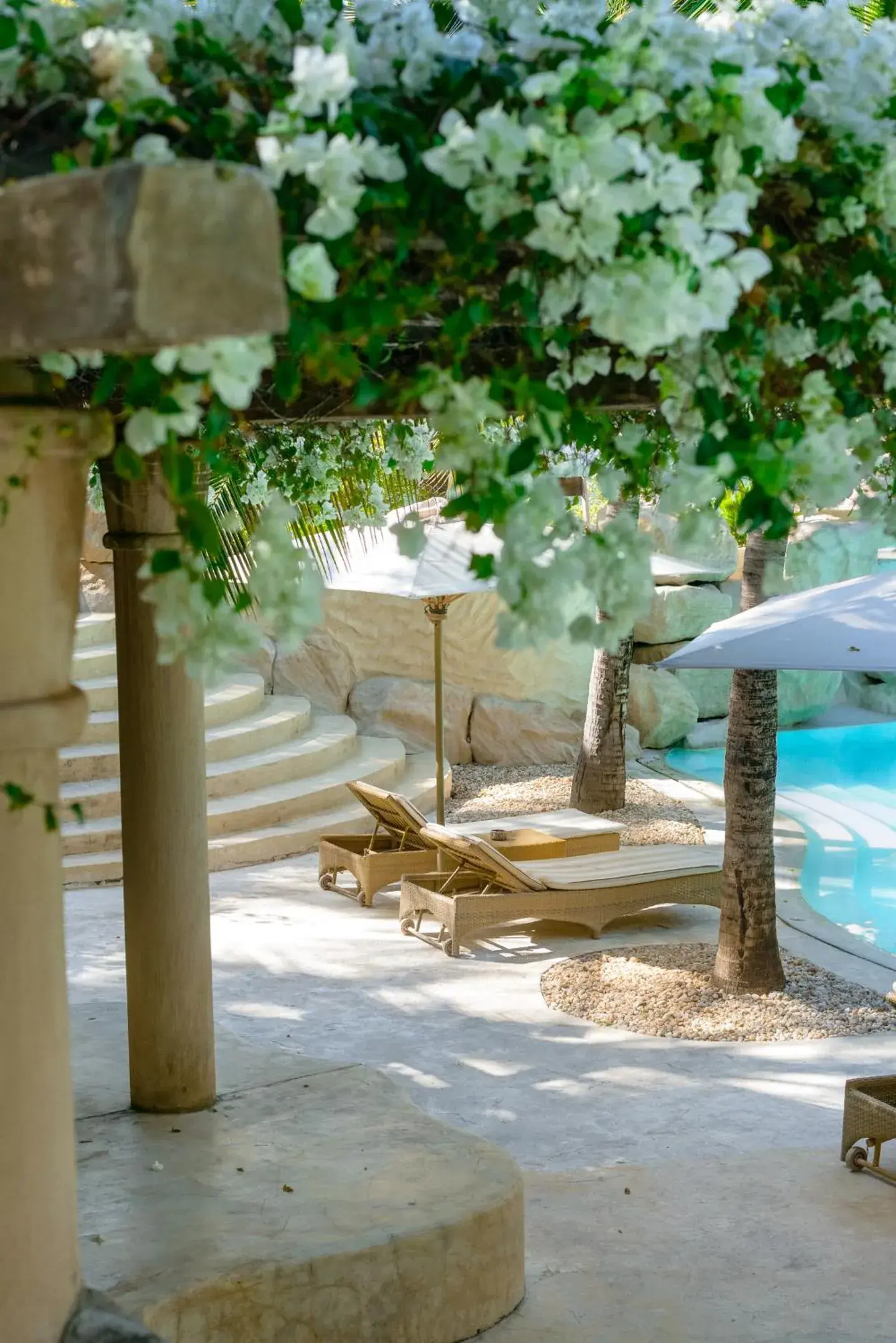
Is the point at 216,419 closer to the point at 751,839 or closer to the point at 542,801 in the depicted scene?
A: the point at 751,839

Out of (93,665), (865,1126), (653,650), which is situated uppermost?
(93,665)

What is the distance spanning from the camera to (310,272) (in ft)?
6.03

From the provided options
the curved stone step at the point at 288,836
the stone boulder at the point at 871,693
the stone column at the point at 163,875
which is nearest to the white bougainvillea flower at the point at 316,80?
the stone column at the point at 163,875

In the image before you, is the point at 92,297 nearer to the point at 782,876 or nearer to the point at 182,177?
the point at 182,177

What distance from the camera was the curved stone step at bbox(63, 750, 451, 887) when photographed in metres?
10.5

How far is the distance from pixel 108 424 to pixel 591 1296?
3.45 metres

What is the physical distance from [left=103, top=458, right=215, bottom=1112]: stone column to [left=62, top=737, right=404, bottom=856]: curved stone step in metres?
5.56

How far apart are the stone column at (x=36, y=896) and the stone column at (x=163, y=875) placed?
187cm

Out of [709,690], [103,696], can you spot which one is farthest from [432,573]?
[709,690]

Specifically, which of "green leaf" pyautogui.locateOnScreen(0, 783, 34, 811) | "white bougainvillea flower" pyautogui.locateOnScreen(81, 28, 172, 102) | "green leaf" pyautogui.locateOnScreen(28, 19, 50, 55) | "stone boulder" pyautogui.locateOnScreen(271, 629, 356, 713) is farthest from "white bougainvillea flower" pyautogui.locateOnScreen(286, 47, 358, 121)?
"stone boulder" pyautogui.locateOnScreen(271, 629, 356, 713)

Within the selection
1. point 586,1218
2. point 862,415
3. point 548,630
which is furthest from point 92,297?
point 586,1218

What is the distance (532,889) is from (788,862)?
3.17 m

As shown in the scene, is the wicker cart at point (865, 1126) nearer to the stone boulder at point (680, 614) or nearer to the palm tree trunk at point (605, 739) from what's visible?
the palm tree trunk at point (605, 739)

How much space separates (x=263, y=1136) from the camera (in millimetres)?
4820
